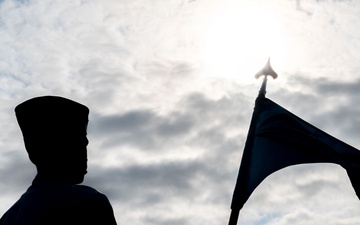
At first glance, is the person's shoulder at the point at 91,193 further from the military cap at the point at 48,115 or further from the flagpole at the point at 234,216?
the flagpole at the point at 234,216

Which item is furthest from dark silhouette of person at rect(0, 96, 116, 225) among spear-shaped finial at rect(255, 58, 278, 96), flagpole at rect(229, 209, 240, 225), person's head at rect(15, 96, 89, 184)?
spear-shaped finial at rect(255, 58, 278, 96)

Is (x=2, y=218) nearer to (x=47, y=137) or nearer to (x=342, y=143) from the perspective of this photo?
(x=47, y=137)

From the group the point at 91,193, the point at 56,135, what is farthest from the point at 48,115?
the point at 91,193

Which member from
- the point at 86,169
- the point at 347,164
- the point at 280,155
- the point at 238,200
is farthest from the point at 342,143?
the point at 86,169

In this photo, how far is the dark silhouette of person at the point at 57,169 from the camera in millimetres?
4605

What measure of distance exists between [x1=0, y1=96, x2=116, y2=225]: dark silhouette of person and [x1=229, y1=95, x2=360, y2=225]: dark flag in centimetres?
451

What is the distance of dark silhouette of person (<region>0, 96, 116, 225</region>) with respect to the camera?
15.1 ft

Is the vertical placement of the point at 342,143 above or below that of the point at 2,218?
above

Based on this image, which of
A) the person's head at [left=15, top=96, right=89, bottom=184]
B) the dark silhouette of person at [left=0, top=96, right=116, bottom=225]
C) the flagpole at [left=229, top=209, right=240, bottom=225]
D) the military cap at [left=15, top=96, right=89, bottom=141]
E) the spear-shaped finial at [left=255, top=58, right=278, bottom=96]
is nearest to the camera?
the dark silhouette of person at [left=0, top=96, right=116, bottom=225]

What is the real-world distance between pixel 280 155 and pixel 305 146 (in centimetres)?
46

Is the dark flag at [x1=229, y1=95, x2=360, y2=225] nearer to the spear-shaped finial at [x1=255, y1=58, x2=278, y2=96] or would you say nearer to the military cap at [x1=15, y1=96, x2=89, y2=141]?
the spear-shaped finial at [x1=255, y1=58, x2=278, y2=96]

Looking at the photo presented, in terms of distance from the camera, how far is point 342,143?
962 centimetres

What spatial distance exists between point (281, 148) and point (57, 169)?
612 cm

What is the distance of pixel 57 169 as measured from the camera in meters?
4.84
